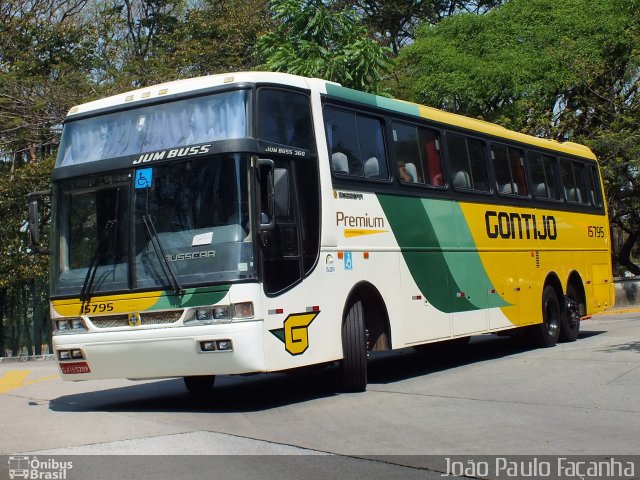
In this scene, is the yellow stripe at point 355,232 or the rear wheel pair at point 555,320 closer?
the yellow stripe at point 355,232

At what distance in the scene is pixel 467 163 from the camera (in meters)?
14.0

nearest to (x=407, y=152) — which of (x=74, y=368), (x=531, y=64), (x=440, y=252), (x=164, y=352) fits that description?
(x=440, y=252)

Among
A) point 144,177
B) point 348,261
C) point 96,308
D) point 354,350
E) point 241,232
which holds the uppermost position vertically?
point 144,177

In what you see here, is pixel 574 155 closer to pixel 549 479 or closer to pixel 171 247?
pixel 171 247

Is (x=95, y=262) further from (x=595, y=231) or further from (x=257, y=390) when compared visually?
(x=595, y=231)

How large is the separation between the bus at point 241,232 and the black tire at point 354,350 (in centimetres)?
2

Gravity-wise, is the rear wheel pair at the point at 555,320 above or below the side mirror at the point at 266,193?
below

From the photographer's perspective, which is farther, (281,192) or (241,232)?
(281,192)

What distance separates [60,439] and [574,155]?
12.8m

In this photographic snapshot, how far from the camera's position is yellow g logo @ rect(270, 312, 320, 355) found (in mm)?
9641

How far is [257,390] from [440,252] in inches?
127

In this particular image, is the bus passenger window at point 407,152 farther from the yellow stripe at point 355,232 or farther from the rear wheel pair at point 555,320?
the rear wheel pair at point 555,320

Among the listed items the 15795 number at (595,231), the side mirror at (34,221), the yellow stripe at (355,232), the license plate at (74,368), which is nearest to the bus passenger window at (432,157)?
the yellow stripe at (355,232)

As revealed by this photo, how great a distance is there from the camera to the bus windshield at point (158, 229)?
9.40 metres
